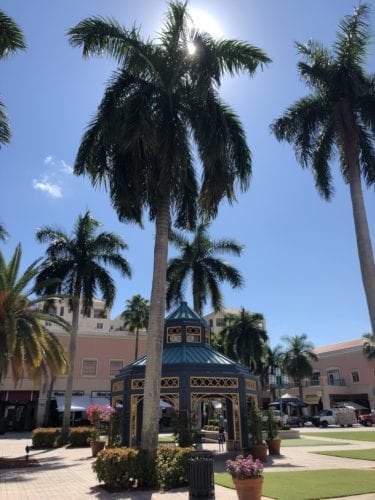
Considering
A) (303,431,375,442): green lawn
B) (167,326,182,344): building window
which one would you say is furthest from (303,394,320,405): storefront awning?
(167,326,182,344): building window

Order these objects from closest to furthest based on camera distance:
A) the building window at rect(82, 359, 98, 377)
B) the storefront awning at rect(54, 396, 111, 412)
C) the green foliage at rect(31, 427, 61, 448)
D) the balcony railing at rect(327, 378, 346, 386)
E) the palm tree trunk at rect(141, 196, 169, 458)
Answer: the palm tree trunk at rect(141, 196, 169, 458), the green foliage at rect(31, 427, 61, 448), the storefront awning at rect(54, 396, 111, 412), the building window at rect(82, 359, 98, 377), the balcony railing at rect(327, 378, 346, 386)

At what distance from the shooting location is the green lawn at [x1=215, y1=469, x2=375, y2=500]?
10734 millimetres

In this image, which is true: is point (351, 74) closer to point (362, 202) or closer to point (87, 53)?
point (362, 202)

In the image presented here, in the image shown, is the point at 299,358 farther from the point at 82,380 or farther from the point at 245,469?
the point at 245,469

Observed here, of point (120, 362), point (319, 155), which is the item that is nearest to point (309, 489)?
point (319, 155)

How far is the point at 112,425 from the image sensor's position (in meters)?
18.1

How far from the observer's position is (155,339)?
13281 millimetres

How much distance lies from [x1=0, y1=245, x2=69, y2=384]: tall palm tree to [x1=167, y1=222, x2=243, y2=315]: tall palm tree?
11535 mm

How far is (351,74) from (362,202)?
473 centimetres

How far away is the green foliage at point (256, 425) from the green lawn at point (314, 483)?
402 cm

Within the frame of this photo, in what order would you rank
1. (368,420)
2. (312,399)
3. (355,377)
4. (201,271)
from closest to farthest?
(201,271)
(368,420)
(355,377)
(312,399)

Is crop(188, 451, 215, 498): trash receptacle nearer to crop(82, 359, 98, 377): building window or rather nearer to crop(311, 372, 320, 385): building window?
crop(82, 359, 98, 377): building window

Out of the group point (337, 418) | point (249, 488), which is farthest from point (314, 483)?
point (337, 418)

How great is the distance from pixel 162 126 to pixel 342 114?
22.9 feet
